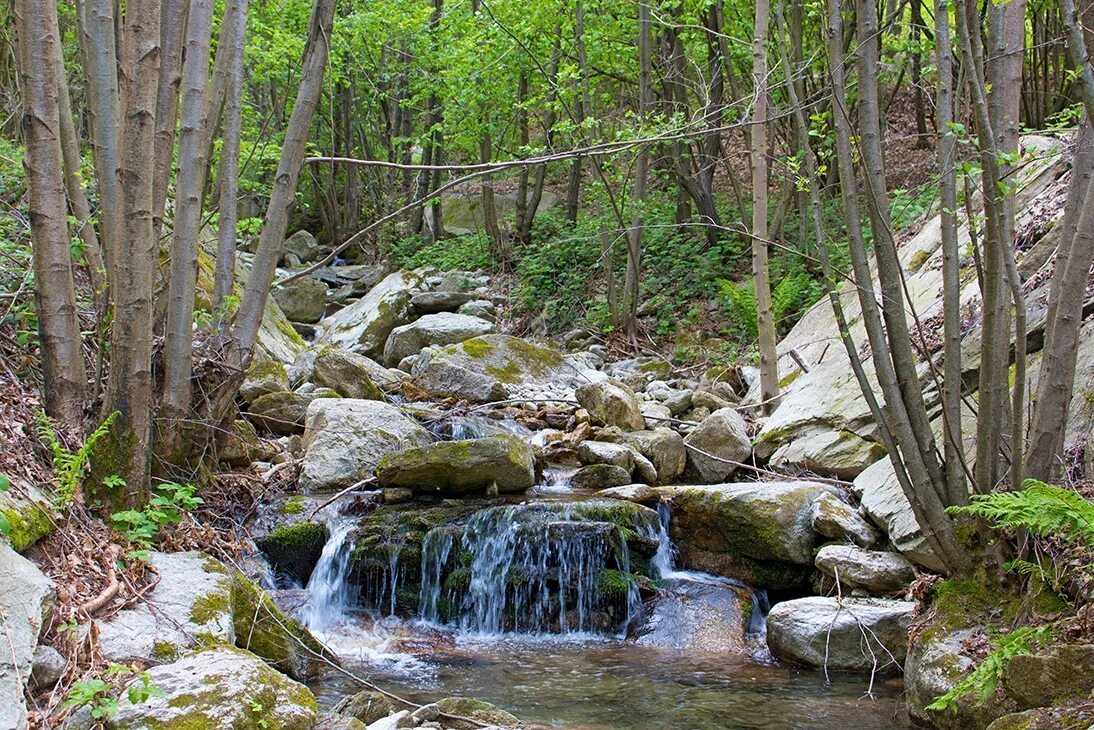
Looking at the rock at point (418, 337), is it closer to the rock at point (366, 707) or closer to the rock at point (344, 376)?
the rock at point (344, 376)

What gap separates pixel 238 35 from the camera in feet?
20.8

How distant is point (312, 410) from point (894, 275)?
551 centimetres

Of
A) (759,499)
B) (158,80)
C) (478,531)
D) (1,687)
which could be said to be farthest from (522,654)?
(158,80)

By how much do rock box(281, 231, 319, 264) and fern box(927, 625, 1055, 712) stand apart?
19716 millimetres

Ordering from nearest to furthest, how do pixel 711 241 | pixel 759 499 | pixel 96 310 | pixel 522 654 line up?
pixel 96 310 < pixel 522 654 < pixel 759 499 < pixel 711 241

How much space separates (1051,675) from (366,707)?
3.05m

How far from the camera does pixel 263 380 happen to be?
30.9 feet

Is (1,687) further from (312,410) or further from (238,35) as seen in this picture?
(312,410)

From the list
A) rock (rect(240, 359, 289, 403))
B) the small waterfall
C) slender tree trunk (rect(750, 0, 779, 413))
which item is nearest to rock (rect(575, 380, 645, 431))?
slender tree trunk (rect(750, 0, 779, 413))

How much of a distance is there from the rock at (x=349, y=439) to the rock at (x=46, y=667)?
4.33 meters

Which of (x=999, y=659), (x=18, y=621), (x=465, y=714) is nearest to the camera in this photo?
(x=18, y=621)

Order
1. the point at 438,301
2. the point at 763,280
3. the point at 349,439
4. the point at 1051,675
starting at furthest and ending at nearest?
the point at 438,301 → the point at 763,280 → the point at 349,439 → the point at 1051,675

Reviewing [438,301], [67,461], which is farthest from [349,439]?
[438,301]

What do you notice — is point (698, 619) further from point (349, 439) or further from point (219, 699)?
point (219, 699)
